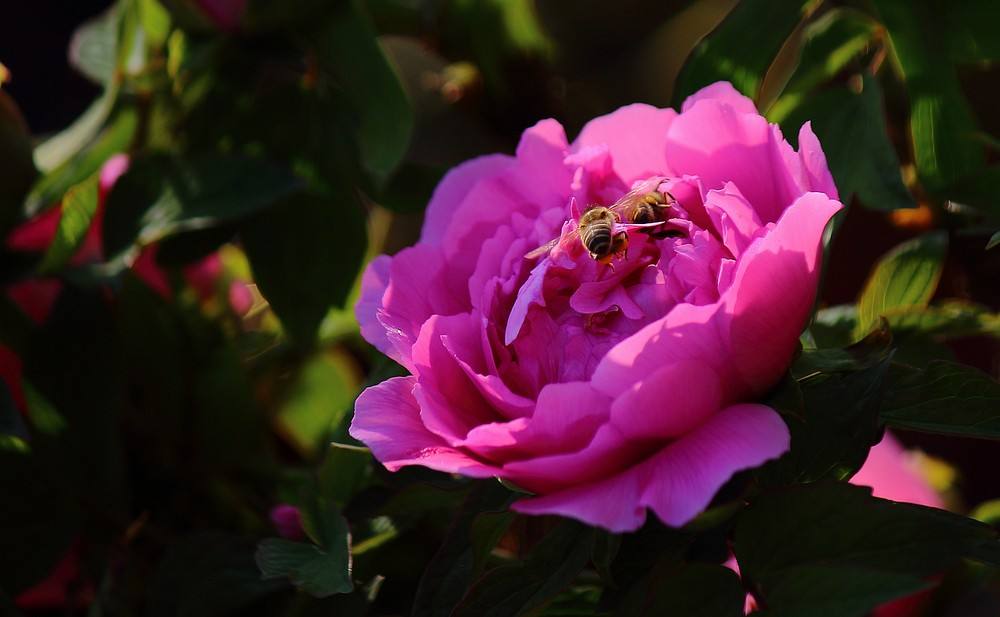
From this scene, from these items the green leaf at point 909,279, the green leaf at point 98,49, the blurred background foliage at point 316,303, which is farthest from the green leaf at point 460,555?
the green leaf at point 98,49

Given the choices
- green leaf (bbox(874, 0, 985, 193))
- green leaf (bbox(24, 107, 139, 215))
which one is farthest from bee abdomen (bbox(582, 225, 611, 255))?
green leaf (bbox(24, 107, 139, 215))

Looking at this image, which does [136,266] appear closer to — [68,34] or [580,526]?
[580,526]

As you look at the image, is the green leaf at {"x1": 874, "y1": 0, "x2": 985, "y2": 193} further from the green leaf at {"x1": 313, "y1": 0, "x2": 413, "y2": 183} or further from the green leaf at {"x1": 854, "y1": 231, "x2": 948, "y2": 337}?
the green leaf at {"x1": 313, "y1": 0, "x2": 413, "y2": 183}

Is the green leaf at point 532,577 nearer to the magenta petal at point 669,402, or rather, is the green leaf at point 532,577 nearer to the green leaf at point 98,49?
the magenta petal at point 669,402

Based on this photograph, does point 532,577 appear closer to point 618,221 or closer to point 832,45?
point 618,221

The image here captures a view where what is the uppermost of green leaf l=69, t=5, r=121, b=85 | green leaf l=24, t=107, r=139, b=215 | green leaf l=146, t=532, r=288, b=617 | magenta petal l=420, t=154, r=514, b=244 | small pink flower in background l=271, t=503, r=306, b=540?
green leaf l=69, t=5, r=121, b=85

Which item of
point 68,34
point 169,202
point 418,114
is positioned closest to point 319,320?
point 169,202
